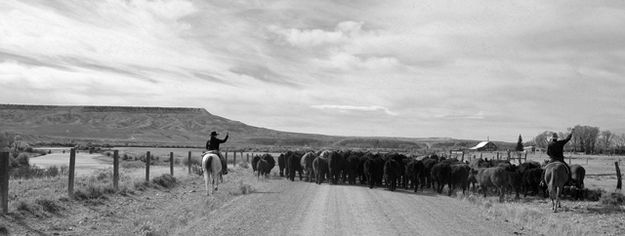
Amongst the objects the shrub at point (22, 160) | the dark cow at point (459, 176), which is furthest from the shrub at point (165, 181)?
the shrub at point (22, 160)

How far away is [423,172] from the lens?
2359 centimetres

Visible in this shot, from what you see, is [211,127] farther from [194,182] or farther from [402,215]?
[402,215]

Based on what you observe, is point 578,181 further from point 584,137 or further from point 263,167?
point 584,137

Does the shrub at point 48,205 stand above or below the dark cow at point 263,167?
below

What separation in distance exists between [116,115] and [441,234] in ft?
597

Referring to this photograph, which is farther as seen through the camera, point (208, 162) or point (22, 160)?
point (22, 160)

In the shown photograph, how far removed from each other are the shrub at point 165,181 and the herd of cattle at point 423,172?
6.24 m

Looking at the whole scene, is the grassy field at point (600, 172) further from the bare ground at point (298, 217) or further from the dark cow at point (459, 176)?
the bare ground at point (298, 217)

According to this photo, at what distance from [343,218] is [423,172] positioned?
1140 cm

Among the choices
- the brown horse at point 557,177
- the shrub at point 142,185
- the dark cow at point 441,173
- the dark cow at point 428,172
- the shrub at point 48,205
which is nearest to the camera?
the shrub at point 48,205

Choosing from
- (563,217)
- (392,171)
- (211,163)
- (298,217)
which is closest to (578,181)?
(563,217)

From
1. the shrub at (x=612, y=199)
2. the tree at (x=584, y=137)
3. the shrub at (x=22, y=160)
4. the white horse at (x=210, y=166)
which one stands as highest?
the tree at (x=584, y=137)

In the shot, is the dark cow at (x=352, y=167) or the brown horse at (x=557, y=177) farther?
the dark cow at (x=352, y=167)

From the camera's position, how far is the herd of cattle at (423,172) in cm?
1989
